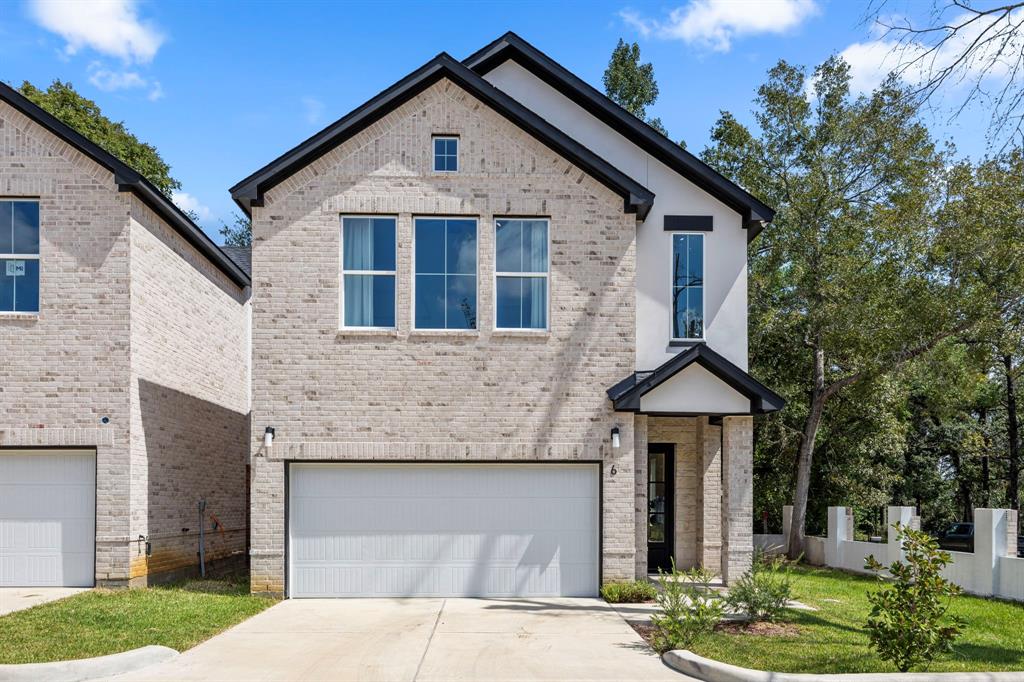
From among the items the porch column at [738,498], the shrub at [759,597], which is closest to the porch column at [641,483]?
the porch column at [738,498]

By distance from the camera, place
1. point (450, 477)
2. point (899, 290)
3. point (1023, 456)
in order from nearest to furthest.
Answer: point (450, 477) → point (899, 290) → point (1023, 456)

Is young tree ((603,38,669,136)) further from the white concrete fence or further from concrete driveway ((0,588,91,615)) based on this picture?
concrete driveway ((0,588,91,615))

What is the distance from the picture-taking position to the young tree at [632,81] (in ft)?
120

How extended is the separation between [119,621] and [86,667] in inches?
102

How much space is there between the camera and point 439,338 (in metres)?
14.9

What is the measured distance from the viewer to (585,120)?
56.9ft

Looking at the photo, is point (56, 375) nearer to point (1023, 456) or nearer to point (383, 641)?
point (383, 641)

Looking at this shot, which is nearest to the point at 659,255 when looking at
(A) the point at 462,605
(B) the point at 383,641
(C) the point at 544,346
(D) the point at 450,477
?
(C) the point at 544,346

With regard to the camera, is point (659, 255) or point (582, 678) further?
point (659, 255)

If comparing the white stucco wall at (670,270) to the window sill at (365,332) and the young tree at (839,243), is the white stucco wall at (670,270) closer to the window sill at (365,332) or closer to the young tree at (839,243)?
the window sill at (365,332)

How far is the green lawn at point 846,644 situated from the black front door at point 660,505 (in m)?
3.36

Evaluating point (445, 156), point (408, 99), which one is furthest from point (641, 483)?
point (408, 99)

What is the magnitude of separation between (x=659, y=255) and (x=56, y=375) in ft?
33.8

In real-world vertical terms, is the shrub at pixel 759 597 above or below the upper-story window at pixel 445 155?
below
